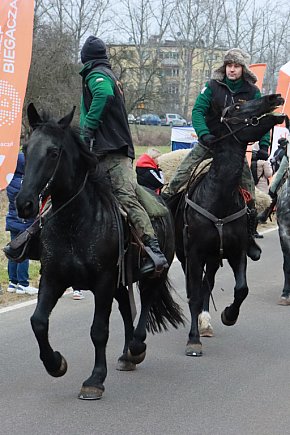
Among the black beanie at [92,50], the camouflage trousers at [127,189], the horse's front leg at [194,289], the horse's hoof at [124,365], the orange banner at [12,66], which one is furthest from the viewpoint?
the orange banner at [12,66]

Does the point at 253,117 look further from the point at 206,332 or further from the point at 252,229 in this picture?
the point at 206,332

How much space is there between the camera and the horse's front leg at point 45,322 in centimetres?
540

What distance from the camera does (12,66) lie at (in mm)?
9984

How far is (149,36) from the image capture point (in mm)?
51031

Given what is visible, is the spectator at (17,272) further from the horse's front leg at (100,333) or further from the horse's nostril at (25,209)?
the horse's nostril at (25,209)

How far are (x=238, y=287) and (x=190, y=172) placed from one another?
1423 mm

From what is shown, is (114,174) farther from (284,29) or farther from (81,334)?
(284,29)

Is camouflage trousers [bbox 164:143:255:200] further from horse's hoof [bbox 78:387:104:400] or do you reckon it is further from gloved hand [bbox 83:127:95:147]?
horse's hoof [bbox 78:387:104:400]

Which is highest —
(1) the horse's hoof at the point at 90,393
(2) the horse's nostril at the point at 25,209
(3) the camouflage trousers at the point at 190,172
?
(3) the camouflage trousers at the point at 190,172

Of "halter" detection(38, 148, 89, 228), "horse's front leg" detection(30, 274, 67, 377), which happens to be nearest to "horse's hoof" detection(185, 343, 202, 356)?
"horse's front leg" detection(30, 274, 67, 377)

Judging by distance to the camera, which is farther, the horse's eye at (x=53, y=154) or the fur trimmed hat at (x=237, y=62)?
the fur trimmed hat at (x=237, y=62)

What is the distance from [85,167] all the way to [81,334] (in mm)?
2550

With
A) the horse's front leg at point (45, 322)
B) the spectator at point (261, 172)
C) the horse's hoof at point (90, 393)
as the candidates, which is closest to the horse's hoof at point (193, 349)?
the horse's hoof at point (90, 393)

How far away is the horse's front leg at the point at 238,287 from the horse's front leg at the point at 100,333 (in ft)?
5.94
